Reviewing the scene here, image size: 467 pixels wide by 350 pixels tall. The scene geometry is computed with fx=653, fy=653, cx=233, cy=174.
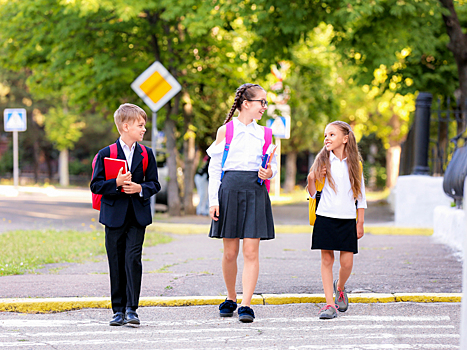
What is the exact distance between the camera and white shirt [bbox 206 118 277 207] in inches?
200

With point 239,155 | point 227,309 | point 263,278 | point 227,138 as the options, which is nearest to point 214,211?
point 239,155

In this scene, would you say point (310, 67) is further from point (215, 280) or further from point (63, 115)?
point (63, 115)

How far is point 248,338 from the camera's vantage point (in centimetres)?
→ 459

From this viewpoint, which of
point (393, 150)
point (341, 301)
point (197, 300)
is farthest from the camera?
point (393, 150)

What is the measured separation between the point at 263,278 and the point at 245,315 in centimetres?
183

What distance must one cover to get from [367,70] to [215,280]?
28.1 feet

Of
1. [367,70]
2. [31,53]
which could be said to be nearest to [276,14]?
[367,70]

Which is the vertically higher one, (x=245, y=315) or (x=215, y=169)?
(x=215, y=169)

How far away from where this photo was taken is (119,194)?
15.9ft

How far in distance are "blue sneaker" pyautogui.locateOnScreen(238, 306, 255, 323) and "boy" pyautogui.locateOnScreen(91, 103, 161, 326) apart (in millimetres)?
785

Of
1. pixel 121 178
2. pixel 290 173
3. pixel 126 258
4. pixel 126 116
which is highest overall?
pixel 126 116

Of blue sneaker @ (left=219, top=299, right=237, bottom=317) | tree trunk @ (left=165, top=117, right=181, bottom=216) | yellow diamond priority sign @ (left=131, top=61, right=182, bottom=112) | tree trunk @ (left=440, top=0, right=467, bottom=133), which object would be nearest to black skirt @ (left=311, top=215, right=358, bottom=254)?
blue sneaker @ (left=219, top=299, right=237, bottom=317)

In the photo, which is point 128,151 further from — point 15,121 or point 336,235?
point 15,121

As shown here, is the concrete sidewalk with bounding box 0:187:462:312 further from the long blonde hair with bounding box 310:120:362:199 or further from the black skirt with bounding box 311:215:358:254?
the long blonde hair with bounding box 310:120:362:199
